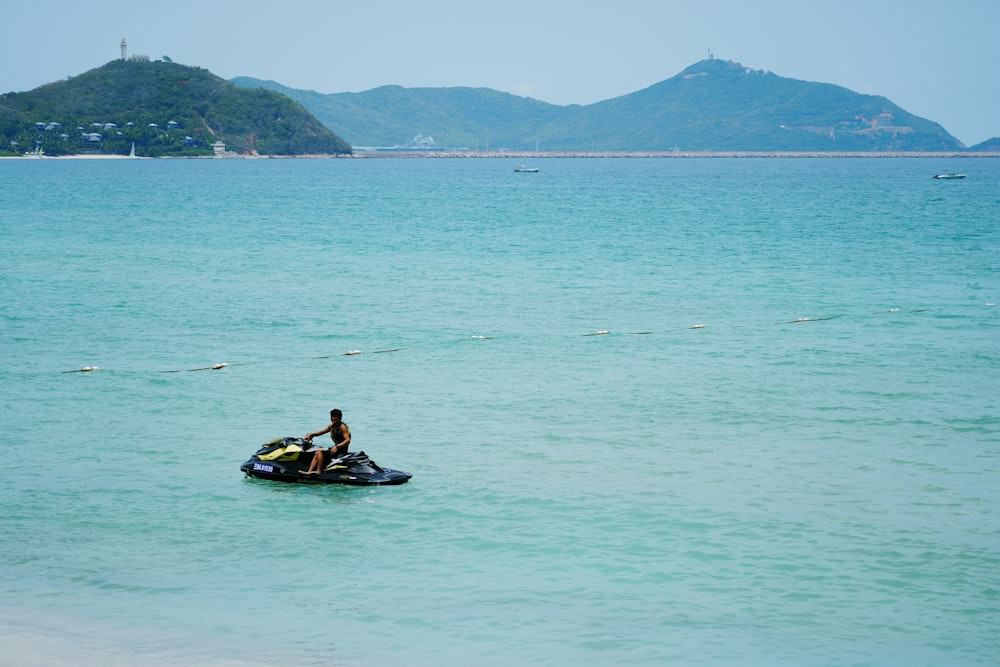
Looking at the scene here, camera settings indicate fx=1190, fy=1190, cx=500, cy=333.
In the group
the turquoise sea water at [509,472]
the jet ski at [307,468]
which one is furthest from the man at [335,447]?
the turquoise sea water at [509,472]

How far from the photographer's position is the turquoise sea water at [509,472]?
14453 mm

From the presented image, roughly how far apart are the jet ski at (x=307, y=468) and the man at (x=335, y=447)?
0.08 metres

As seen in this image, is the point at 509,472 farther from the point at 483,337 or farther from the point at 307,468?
the point at 483,337

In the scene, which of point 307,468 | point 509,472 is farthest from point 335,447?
point 509,472

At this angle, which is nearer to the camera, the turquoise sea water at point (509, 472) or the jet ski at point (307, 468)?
the turquoise sea water at point (509, 472)

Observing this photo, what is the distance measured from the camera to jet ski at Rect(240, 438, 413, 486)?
19.7m

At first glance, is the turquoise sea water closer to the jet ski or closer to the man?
the jet ski

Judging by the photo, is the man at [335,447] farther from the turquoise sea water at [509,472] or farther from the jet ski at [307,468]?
the turquoise sea water at [509,472]

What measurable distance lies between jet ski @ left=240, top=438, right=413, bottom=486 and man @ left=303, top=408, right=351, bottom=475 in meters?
0.08

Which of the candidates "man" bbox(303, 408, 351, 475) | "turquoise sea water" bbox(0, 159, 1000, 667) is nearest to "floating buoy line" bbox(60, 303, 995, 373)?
"turquoise sea water" bbox(0, 159, 1000, 667)

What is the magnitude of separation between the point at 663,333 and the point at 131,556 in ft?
70.5

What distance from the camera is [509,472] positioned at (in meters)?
20.8

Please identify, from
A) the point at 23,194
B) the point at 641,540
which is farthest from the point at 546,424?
the point at 23,194

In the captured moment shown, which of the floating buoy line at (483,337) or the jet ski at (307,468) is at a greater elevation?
the floating buoy line at (483,337)
